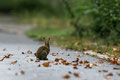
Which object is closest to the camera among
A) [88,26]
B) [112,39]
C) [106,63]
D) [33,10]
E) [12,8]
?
[106,63]

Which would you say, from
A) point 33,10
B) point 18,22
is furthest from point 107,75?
point 33,10

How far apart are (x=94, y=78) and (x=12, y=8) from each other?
100ft

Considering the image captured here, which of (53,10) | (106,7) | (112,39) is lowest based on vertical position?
(112,39)

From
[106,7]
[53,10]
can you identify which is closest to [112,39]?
[106,7]

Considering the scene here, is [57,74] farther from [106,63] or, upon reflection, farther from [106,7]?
[106,7]

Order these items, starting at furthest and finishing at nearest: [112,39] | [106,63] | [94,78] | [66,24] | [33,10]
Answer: [33,10], [66,24], [112,39], [106,63], [94,78]

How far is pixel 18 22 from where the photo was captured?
29.8 meters

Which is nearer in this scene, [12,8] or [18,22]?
[18,22]

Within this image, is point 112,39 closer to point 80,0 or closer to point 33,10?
point 80,0

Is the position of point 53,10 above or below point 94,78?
above

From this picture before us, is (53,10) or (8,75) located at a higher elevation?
(53,10)

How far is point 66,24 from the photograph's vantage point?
26.8m

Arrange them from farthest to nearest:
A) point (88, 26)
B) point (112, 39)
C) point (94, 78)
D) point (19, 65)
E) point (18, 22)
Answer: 1. point (18, 22)
2. point (88, 26)
3. point (112, 39)
4. point (19, 65)
5. point (94, 78)

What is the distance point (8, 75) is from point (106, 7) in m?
7.68
